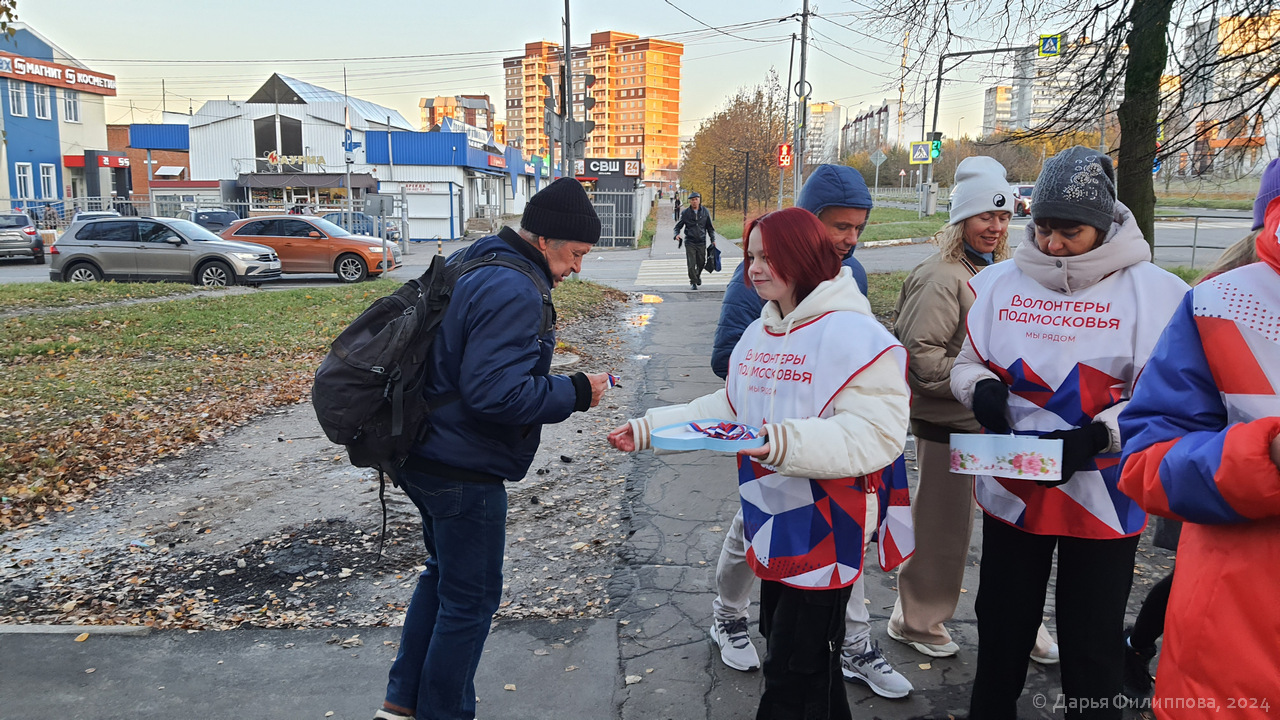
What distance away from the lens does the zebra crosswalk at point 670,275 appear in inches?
774

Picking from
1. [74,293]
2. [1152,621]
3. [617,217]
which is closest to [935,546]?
[1152,621]

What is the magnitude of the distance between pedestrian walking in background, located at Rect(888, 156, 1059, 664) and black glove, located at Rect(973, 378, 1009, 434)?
0.50 m

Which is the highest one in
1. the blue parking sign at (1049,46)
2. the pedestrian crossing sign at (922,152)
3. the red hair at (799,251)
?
the pedestrian crossing sign at (922,152)

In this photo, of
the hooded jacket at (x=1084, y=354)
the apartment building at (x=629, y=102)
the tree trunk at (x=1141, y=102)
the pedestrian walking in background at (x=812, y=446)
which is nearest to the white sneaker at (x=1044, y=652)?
the hooded jacket at (x=1084, y=354)

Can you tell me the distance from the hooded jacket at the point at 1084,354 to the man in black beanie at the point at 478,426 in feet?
4.52

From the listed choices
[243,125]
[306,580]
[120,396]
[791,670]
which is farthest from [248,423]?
[243,125]

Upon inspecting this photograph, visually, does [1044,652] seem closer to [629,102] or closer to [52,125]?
[52,125]

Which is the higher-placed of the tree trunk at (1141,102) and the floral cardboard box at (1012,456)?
the tree trunk at (1141,102)

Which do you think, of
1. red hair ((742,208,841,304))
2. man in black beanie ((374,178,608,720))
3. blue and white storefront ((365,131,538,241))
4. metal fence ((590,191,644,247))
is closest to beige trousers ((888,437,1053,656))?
red hair ((742,208,841,304))

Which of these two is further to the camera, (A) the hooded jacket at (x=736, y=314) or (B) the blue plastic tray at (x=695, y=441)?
(A) the hooded jacket at (x=736, y=314)

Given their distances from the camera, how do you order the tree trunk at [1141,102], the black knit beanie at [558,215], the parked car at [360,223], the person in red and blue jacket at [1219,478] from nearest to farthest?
the person in red and blue jacket at [1219,478] < the black knit beanie at [558,215] < the tree trunk at [1141,102] < the parked car at [360,223]

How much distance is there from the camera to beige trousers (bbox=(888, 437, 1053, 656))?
343 centimetres

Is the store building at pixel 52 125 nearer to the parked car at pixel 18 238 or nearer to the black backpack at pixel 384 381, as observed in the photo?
the parked car at pixel 18 238

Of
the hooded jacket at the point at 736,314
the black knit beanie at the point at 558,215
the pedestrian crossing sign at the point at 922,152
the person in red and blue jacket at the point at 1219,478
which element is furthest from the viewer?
the pedestrian crossing sign at the point at 922,152
